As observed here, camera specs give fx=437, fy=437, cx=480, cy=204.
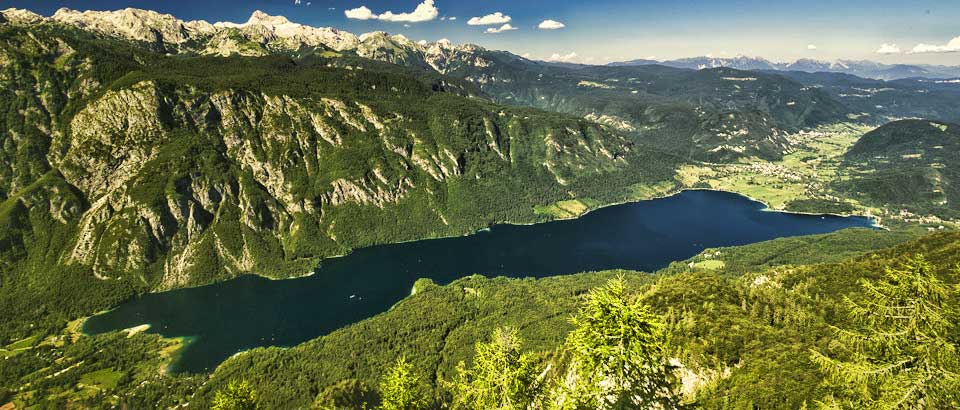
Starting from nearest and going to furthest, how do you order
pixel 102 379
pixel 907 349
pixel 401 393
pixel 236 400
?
pixel 907 349 → pixel 401 393 → pixel 236 400 → pixel 102 379

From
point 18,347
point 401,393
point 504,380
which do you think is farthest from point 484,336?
point 18,347

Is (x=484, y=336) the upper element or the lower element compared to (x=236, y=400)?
lower

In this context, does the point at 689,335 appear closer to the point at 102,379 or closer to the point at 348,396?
the point at 348,396

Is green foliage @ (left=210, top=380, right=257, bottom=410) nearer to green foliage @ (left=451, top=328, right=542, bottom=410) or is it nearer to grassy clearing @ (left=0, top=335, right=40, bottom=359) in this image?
green foliage @ (left=451, top=328, right=542, bottom=410)

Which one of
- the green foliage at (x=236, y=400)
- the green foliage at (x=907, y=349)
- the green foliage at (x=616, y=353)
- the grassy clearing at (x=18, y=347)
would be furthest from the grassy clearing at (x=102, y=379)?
the green foliage at (x=907, y=349)

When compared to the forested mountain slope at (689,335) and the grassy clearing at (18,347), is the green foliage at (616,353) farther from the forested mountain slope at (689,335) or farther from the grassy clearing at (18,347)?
the grassy clearing at (18,347)

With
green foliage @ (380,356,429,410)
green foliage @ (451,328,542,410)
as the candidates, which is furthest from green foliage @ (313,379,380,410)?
green foliage @ (451,328,542,410)
